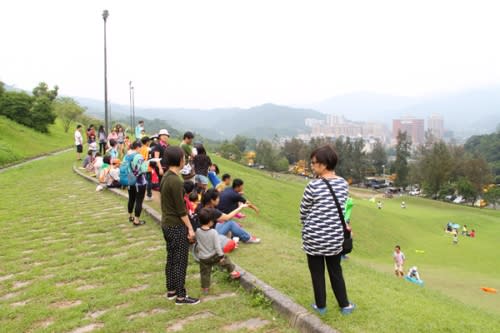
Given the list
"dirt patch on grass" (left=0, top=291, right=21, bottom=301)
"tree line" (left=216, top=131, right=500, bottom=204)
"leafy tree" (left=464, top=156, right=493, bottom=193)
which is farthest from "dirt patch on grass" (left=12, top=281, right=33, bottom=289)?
"leafy tree" (left=464, top=156, right=493, bottom=193)

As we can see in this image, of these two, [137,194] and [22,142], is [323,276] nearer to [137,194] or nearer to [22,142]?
[137,194]

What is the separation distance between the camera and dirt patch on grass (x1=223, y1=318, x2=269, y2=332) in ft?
14.0

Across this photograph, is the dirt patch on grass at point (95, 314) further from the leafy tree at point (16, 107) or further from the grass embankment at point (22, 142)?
the leafy tree at point (16, 107)

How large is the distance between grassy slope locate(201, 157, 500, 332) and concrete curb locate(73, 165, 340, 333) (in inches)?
7.2

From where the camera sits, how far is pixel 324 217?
4.06 meters

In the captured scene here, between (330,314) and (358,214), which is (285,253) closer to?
(330,314)

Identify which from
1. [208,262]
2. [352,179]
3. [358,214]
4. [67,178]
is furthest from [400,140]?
[208,262]

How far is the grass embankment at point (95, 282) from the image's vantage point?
4.43m

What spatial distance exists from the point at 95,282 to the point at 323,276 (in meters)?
3.67

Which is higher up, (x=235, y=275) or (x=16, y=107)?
(x=16, y=107)

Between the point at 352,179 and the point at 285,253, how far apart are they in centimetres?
8873

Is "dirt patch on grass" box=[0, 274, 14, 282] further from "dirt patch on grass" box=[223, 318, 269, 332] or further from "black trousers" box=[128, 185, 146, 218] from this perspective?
"dirt patch on grass" box=[223, 318, 269, 332]

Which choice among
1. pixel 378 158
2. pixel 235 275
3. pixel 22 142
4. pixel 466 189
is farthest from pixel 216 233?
pixel 378 158

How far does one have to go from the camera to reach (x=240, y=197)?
766 centimetres
